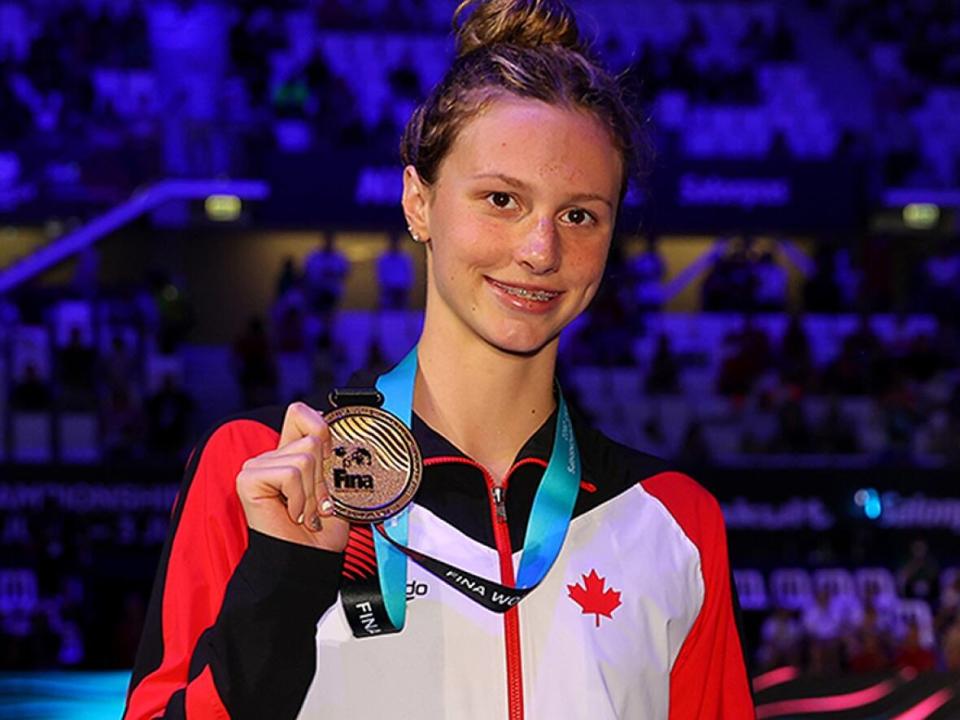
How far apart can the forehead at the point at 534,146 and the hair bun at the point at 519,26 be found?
148mm

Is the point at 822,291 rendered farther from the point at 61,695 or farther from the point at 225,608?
the point at 225,608

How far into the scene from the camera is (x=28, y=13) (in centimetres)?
1823

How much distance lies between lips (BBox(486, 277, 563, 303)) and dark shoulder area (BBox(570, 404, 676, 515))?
0.29 meters

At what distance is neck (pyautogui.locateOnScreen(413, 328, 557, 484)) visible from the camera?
7.52 ft

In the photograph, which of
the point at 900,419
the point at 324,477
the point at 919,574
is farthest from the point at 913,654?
the point at 324,477

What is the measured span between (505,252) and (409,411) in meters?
0.27

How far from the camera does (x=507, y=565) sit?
2.22 metres

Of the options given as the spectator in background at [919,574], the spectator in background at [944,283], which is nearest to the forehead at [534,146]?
the spectator in background at [919,574]

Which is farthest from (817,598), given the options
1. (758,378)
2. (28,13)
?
(28,13)

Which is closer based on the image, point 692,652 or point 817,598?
point 692,652

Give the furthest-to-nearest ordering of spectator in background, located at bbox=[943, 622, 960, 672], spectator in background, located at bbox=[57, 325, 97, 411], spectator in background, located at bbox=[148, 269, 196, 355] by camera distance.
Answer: spectator in background, located at bbox=[148, 269, 196, 355], spectator in background, located at bbox=[57, 325, 97, 411], spectator in background, located at bbox=[943, 622, 960, 672]

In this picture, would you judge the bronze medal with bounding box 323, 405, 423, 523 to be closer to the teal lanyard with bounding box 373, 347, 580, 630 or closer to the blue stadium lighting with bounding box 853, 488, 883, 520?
the teal lanyard with bounding box 373, 347, 580, 630

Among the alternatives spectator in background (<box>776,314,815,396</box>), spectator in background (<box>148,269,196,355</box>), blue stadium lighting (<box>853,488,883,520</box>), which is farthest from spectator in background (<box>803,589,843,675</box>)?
spectator in background (<box>148,269,196,355</box>)

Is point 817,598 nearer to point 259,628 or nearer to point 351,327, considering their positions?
point 351,327
